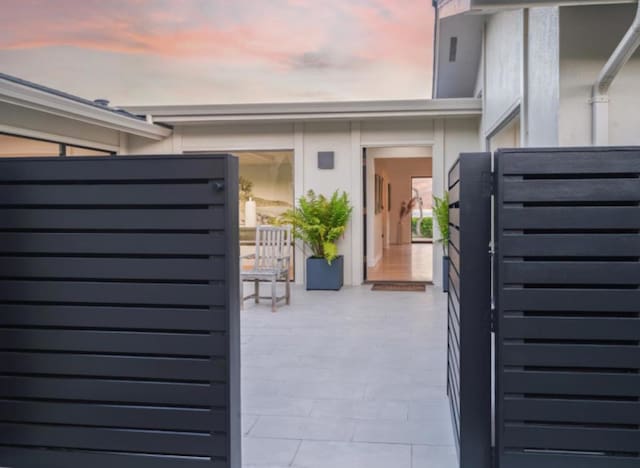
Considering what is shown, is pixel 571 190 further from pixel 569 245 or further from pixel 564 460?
pixel 564 460

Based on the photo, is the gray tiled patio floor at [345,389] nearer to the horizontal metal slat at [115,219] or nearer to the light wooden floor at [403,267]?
the horizontal metal slat at [115,219]

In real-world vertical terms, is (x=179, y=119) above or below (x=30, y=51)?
below

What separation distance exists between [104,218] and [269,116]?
626cm

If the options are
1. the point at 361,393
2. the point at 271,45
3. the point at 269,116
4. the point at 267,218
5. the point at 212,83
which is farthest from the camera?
the point at 212,83

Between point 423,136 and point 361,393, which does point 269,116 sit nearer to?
point 423,136

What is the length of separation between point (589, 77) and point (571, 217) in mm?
2935

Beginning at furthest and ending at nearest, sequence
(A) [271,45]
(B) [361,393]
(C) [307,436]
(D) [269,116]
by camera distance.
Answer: (A) [271,45] < (D) [269,116] < (B) [361,393] < (C) [307,436]

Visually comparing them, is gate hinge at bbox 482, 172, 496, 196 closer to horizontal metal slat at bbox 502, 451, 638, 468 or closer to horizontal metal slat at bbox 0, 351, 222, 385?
horizontal metal slat at bbox 502, 451, 638, 468

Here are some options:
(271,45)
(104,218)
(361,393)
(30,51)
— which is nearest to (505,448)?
(361,393)

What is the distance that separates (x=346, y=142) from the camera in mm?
8711

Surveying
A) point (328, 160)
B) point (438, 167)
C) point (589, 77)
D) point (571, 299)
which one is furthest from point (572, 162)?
point (328, 160)

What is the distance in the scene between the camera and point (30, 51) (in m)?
13.4

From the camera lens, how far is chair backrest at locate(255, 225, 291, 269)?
710 cm

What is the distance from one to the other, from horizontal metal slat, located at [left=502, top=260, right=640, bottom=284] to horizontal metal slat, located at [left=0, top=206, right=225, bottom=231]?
1.14m
